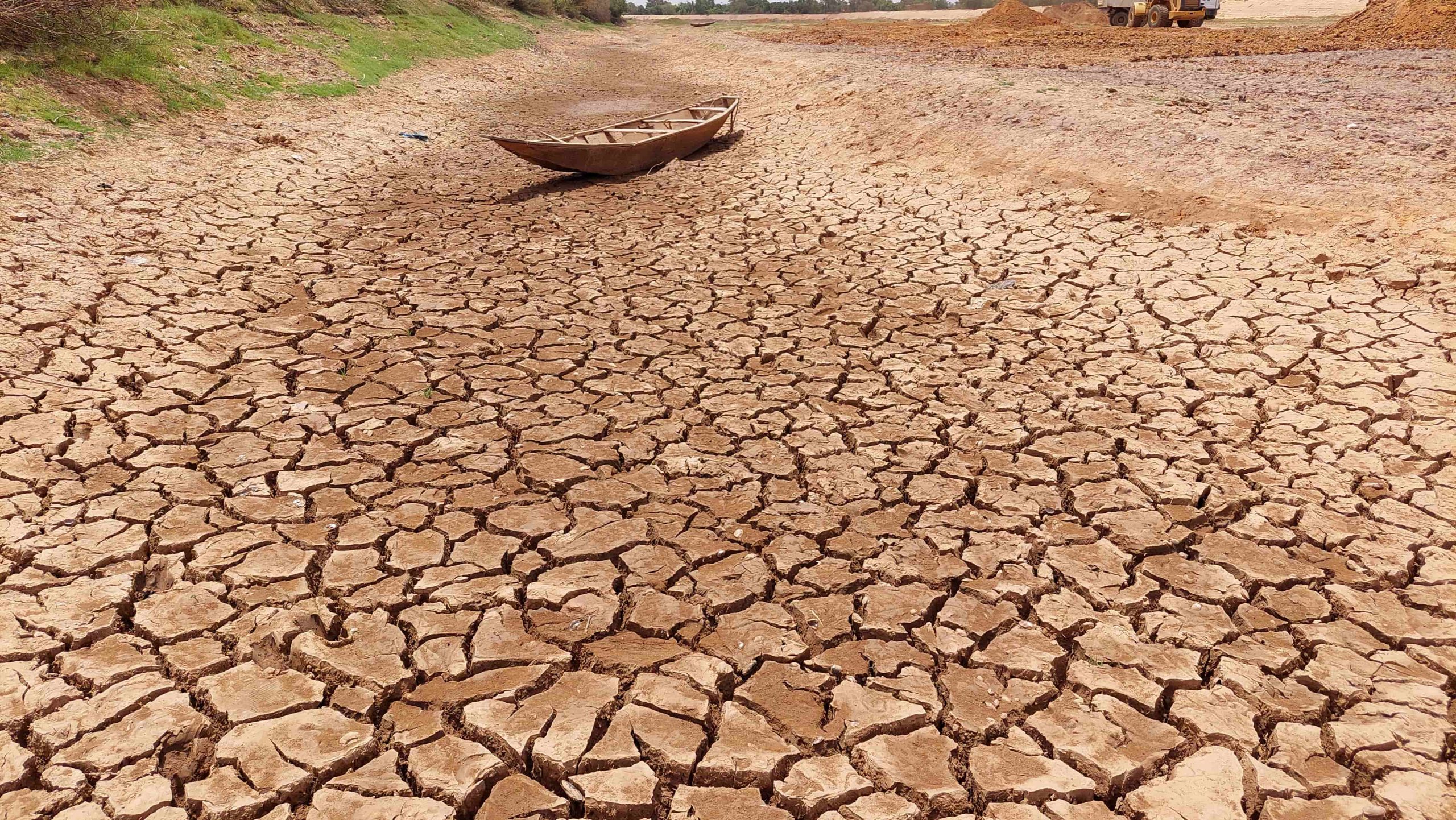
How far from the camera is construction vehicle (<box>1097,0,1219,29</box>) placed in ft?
68.9

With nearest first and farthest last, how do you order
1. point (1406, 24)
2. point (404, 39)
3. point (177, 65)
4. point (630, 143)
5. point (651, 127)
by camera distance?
point (630, 143), point (177, 65), point (651, 127), point (1406, 24), point (404, 39)

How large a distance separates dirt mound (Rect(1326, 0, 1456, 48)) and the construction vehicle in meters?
5.63

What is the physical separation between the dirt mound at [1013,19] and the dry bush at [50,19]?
75.7ft

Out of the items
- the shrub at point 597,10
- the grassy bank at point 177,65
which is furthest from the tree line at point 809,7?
the grassy bank at point 177,65

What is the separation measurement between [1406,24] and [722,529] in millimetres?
18401

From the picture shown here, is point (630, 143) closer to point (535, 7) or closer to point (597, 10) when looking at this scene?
point (535, 7)

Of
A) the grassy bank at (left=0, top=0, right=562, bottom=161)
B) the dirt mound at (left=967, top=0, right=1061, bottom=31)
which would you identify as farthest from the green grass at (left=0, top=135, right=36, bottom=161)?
the dirt mound at (left=967, top=0, right=1061, bottom=31)

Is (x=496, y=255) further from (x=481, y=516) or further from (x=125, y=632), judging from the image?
(x=125, y=632)

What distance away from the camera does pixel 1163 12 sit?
2150cm

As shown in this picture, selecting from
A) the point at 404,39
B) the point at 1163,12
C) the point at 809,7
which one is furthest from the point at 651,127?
the point at 809,7

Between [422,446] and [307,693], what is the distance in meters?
1.48

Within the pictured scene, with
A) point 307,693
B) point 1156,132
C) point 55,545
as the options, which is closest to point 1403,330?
point 1156,132

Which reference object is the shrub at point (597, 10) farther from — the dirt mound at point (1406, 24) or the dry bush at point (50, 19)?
the dry bush at point (50, 19)

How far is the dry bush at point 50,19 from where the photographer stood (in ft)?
24.4
